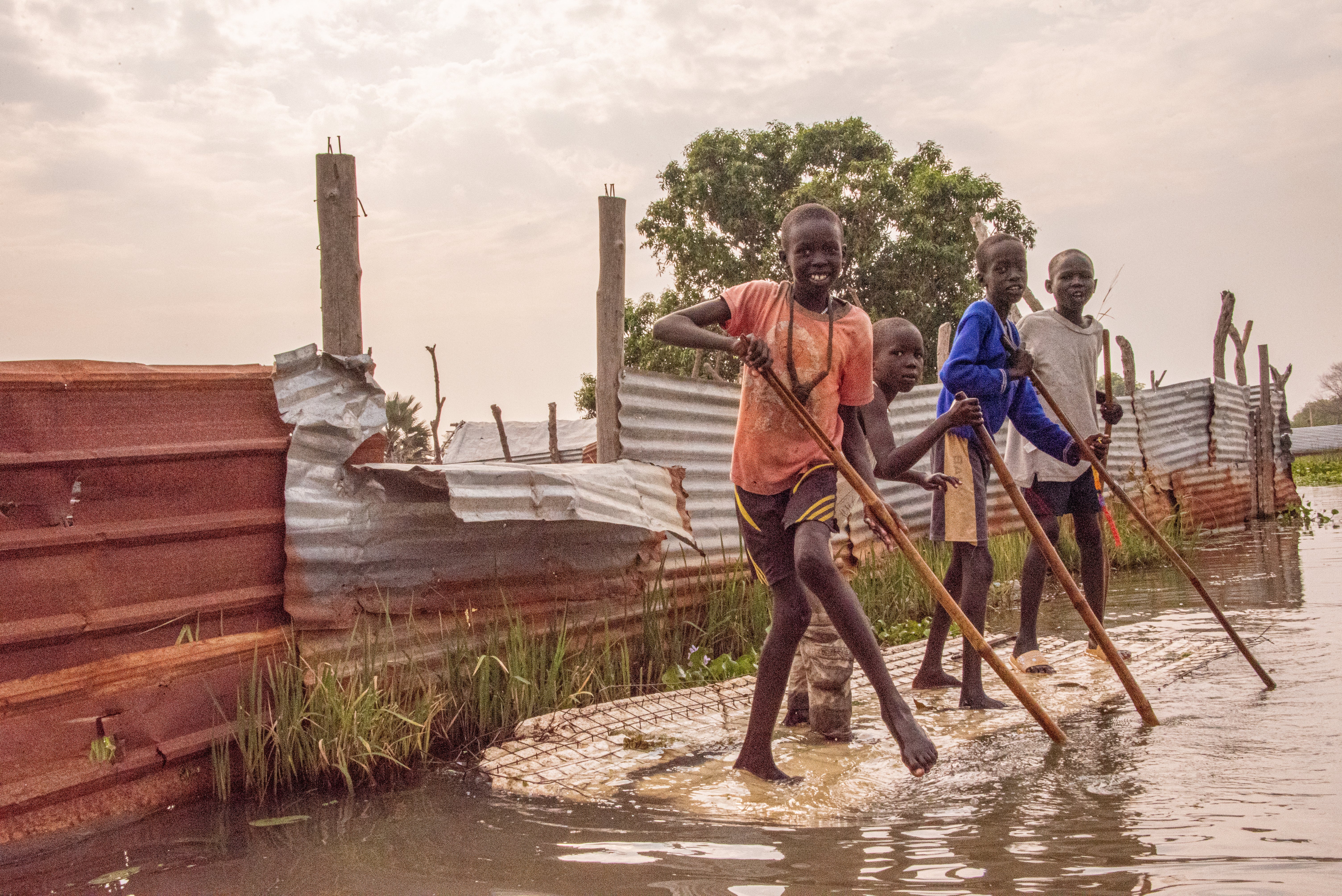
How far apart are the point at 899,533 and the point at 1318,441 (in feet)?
147

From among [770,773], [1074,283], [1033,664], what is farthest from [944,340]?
[770,773]

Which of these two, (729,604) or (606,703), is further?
(729,604)

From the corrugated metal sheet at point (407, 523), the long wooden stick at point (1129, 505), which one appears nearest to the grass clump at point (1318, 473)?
the long wooden stick at point (1129, 505)

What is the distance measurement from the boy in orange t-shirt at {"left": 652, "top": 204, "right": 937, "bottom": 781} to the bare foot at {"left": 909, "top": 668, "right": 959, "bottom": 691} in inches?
47.8

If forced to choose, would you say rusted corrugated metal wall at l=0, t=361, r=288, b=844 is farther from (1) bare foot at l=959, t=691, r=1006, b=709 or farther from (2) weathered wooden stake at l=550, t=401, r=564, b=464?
(2) weathered wooden stake at l=550, t=401, r=564, b=464

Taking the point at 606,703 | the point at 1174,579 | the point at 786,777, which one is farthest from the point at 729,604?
the point at 1174,579

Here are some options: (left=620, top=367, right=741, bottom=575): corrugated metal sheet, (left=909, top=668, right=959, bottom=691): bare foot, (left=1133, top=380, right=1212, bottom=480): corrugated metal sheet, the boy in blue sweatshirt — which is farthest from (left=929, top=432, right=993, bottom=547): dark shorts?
(left=1133, top=380, right=1212, bottom=480): corrugated metal sheet

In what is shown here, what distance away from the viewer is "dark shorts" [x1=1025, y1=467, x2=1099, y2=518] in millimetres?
5004

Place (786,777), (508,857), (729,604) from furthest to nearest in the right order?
(729,604)
(786,777)
(508,857)

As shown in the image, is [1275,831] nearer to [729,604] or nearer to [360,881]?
[360,881]

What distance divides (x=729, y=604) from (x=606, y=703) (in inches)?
59.4

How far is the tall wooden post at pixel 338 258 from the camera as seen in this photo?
14.3 ft

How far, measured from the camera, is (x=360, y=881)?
2590mm

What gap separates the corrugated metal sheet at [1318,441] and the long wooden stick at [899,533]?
137 ft
